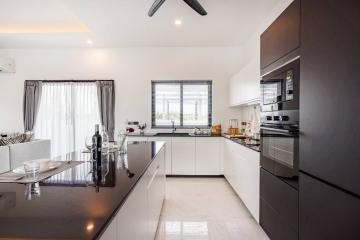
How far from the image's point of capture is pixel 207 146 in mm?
4383

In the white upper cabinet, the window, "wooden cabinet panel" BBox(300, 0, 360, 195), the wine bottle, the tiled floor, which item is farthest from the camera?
the window

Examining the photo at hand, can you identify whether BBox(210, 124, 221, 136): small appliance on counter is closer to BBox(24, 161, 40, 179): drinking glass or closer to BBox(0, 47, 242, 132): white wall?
BBox(0, 47, 242, 132): white wall

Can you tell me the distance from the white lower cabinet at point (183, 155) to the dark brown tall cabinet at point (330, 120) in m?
3.03

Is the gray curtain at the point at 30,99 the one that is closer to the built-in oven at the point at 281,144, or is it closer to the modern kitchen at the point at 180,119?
the modern kitchen at the point at 180,119

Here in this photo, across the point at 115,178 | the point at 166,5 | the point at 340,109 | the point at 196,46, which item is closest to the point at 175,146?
the point at 196,46

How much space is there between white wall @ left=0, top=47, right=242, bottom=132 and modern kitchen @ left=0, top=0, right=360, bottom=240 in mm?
23

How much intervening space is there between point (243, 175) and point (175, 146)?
179 cm

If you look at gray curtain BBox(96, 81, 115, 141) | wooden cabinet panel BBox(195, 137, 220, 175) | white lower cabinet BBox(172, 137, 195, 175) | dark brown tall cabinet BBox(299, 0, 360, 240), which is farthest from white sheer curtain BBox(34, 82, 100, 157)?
dark brown tall cabinet BBox(299, 0, 360, 240)

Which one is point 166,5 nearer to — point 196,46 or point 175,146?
point 196,46

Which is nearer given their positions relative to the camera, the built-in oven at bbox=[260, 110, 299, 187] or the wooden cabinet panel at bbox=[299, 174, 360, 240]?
the wooden cabinet panel at bbox=[299, 174, 360, 240]

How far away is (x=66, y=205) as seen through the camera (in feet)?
2.80

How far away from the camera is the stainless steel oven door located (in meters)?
1.49

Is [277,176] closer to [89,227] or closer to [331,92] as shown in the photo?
[331,92]

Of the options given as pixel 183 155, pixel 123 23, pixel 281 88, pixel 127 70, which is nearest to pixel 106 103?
pixel 127 70
